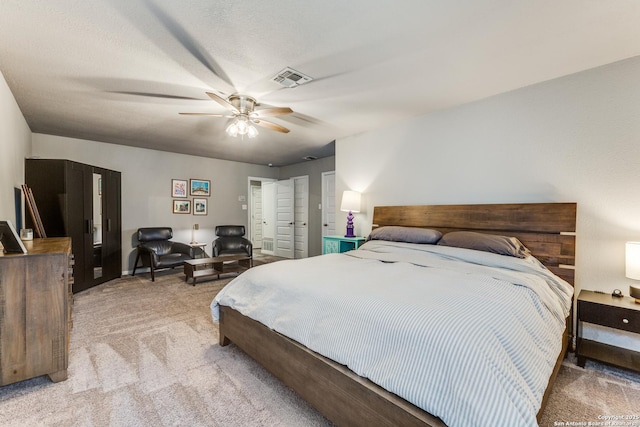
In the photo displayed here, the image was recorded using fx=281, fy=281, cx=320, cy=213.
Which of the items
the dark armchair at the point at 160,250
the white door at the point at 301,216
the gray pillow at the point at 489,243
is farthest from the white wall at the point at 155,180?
the gray pillow at the point at 489,243

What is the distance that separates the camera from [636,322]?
78.1 inches

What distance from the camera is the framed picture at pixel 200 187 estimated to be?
599 centimetres

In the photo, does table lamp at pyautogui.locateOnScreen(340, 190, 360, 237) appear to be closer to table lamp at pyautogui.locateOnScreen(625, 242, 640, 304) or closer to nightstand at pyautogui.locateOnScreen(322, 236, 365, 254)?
nightstand at pyautogui.locateOnScreen(322, 236, 365, 254)

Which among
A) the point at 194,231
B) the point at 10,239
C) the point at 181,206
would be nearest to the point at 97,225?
the point at 181,206

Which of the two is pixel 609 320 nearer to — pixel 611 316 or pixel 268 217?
pixel 611 316

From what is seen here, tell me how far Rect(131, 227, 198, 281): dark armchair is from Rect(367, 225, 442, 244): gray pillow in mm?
3460

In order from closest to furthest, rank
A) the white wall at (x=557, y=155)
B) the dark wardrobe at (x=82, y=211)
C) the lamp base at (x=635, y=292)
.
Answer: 1. the lamp base at (x=635, y=292)
2. the white wall at (x=557, y=155)
3. the dark wardrobe at (x=82, y=211)

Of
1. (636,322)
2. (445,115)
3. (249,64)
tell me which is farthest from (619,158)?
(249,64)

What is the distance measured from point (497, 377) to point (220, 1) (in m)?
2.31

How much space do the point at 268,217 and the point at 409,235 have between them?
5.01 meters

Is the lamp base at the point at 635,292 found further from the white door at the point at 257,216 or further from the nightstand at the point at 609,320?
the white door at the point at 257,216

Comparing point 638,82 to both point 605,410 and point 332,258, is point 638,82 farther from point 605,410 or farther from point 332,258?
point 332,258

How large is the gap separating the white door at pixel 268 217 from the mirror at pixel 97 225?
3692 mm

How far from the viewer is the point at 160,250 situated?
512 centimetres
